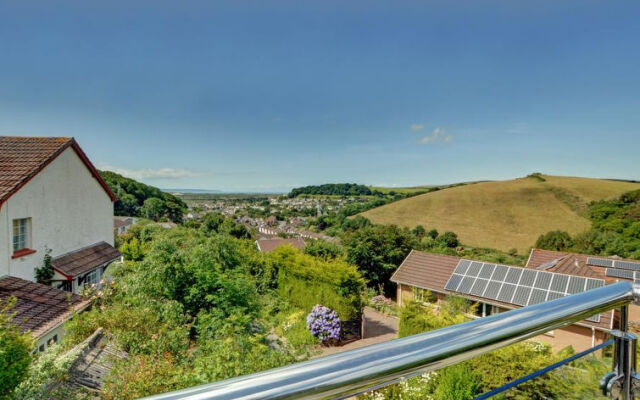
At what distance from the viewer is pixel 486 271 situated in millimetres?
14391

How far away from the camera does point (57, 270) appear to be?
28.5 feet

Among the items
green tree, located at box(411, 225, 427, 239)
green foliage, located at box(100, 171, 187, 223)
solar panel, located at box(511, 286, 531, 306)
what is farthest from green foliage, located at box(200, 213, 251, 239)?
solar panel, located at box(511, 286, 531, 306)

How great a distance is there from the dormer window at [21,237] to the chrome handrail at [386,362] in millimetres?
10341

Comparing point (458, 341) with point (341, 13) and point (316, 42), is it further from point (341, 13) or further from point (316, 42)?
point (316, 42)

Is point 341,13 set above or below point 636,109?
below

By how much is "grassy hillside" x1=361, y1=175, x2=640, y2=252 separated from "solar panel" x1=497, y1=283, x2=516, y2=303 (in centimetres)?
2998

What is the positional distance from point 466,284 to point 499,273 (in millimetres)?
1602

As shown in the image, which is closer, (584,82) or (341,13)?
(341,13)

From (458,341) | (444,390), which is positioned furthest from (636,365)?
(444,390)

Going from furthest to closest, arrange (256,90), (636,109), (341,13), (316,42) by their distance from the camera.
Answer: (636,109), (256,90), (316,42), (341,13)

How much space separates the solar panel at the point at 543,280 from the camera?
12131 mm

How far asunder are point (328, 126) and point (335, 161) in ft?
41.8

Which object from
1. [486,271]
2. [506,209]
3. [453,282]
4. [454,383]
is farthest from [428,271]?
[506,209]

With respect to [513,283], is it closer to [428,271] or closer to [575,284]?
[575,284]
